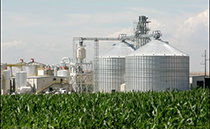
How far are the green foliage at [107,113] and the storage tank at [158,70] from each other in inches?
1139

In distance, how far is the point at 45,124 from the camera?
27391 mm

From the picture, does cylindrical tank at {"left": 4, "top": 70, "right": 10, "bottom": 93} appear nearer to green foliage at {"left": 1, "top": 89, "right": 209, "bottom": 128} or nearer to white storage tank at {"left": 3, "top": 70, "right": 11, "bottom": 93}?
white storage tank at {"left": 3, "top": 70, "right": 11, "bottom": 93}

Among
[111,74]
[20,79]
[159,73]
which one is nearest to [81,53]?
[111,74]

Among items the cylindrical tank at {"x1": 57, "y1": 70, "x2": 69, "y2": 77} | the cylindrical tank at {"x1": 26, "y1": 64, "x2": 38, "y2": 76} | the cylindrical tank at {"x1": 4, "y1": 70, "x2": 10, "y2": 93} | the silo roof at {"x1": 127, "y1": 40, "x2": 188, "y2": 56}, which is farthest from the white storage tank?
the silo roof at {"x1": 127, "y1": 40, "x2": 188, "y2": 56}

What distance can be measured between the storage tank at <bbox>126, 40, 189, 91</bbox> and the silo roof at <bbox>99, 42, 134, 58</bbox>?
31.4 feet

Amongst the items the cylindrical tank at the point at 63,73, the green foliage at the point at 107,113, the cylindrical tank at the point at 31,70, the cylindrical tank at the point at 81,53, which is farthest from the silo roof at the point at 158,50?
the cylindrical tank at the point at 31,70

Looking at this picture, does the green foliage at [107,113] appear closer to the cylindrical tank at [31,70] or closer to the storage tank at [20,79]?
the storage tank at [20,79]

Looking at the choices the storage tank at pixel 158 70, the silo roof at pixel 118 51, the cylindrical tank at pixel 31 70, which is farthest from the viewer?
the cylindrical tank at pixel 31 70

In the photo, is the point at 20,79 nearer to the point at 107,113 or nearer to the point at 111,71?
the point at 111,71

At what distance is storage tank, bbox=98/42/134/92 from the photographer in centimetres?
7394

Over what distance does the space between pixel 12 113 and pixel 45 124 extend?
6384 mm

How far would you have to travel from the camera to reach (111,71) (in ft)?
243

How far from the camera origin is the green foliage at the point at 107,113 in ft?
89.3

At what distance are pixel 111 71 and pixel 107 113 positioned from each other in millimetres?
45759
